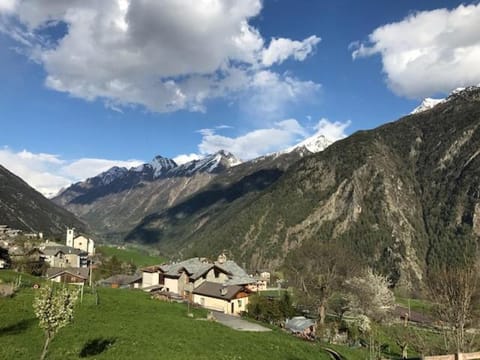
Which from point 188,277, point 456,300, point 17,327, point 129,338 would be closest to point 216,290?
point 188,277

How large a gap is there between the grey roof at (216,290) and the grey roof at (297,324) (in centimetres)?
1218

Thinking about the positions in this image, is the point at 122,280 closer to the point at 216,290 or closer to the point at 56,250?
the point at 216,290

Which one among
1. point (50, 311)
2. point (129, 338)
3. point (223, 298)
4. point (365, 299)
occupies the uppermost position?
point (50, 311)

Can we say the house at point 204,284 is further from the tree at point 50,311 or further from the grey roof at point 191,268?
the tree at point 50,311

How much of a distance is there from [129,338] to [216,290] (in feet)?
159

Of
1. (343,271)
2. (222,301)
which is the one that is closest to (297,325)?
(222,301)

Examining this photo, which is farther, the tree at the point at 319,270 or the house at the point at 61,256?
the house at the point at 61,256

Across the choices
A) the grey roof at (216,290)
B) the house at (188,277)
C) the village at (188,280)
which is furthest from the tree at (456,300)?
the house at (188,277)

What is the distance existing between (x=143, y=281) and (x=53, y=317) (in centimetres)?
8468

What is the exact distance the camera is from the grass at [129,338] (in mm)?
33812

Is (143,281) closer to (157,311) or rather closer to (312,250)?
(312,250)

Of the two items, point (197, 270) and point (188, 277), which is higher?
point (197, 270)

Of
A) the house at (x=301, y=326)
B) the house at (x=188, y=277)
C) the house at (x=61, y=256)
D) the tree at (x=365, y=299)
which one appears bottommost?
the house at (x=301, y=326)

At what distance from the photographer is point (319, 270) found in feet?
290
